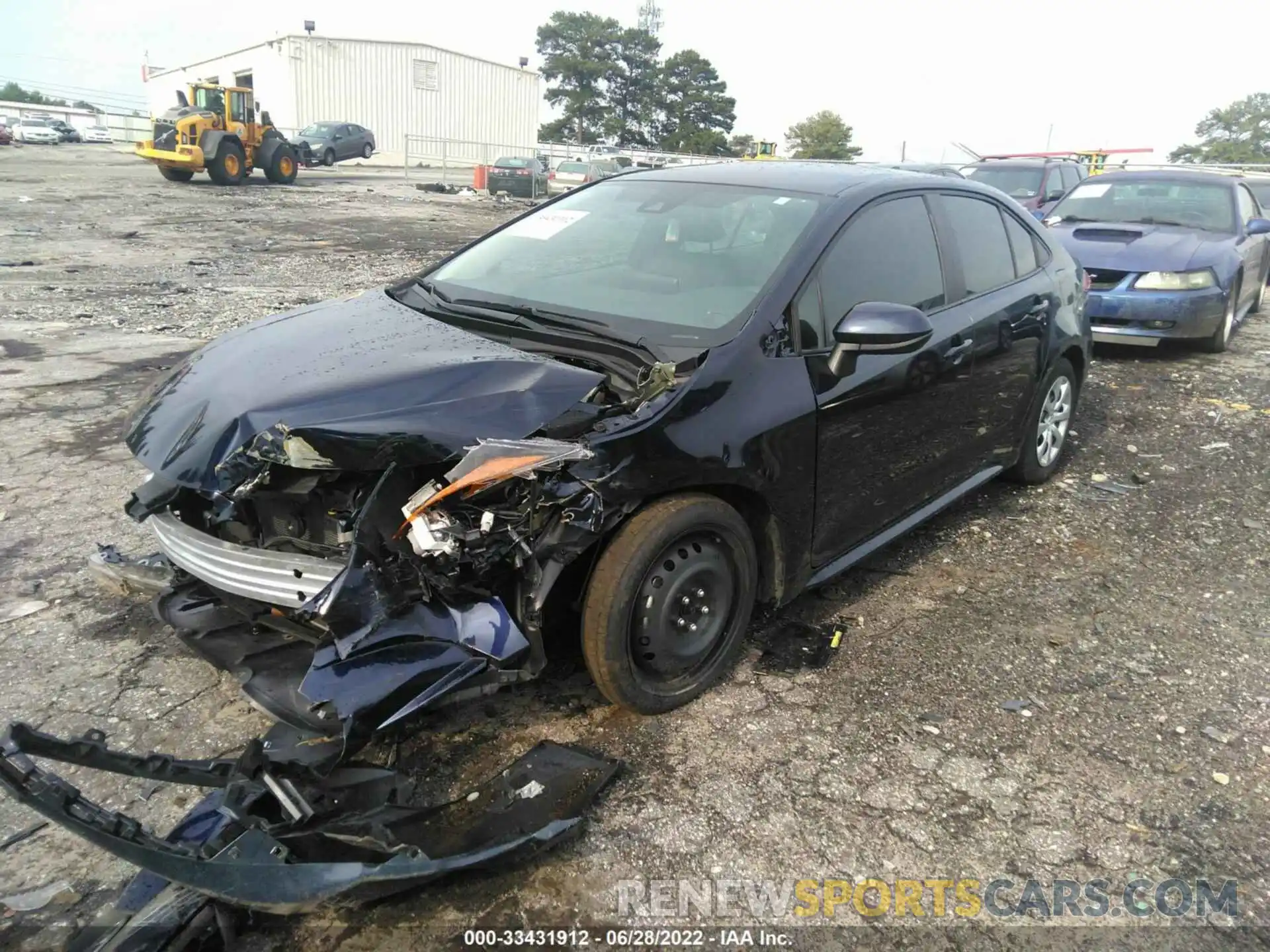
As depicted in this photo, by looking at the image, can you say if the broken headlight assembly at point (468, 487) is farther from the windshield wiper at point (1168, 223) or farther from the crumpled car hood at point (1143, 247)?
the windshield wiper at point (1168, 223)

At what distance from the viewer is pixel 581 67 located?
6675cm

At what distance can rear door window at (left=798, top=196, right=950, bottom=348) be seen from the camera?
316 centimetres

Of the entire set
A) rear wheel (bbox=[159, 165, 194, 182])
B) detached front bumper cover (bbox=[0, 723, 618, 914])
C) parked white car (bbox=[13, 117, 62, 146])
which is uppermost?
parked white car (bbox=[13, 117, 62, 146])

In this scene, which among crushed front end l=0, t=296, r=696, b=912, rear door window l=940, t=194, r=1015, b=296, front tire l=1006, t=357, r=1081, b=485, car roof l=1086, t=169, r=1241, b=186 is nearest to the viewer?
crushed front end l=0, t=296, r=696, b=912

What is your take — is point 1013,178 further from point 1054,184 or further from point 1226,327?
point 1226,327

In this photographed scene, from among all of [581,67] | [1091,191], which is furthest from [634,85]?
[1091,191]

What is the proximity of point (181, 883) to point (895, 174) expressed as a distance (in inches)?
143

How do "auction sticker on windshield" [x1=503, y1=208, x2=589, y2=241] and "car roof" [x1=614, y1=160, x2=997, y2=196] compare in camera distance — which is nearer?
"car roof" [x1=614, y1=160, x2=997, y2=196]

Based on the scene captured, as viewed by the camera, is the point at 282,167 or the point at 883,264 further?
the point at 282,167

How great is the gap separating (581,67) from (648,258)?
231ft

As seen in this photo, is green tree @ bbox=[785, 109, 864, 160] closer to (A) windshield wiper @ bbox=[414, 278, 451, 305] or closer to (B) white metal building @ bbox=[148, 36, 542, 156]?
(B) white metal building @ bbox=[148, 36, 542, 156]

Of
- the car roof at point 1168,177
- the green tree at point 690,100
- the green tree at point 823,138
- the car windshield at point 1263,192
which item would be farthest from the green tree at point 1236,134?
the car roof at point 1168,177

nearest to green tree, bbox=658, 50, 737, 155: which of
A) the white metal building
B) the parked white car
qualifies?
A: the white metal building

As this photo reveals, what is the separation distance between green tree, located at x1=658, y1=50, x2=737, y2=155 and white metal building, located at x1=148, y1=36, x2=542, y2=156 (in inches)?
864
